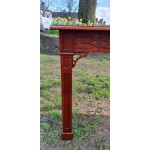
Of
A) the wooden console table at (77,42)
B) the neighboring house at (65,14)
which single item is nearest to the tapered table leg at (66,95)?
the wooden console table at (77,42)

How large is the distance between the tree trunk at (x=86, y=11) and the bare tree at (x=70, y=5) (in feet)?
0.11

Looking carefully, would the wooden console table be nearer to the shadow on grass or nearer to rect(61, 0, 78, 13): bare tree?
rect(61, 0, 78, 13): bare tree

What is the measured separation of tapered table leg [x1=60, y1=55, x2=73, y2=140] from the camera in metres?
1.46

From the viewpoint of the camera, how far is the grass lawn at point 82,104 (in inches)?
58.5

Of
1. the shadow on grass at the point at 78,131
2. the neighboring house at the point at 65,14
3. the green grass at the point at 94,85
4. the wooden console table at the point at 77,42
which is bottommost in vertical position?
the shadow on grass at the point at 78,131

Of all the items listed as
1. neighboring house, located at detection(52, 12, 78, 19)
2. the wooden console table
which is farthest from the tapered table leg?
neighboring house, located at detection(52, 12, 78, 19)

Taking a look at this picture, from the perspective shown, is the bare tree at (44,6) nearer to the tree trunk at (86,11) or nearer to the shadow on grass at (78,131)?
the tree trunk at (86,11)

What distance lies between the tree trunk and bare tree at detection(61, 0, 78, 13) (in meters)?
0.03

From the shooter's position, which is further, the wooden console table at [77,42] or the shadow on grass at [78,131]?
the shadow on grass at [78,131]

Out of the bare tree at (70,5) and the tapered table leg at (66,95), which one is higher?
the bare tree at (70,5)

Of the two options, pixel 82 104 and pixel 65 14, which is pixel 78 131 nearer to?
pixel 82 104
